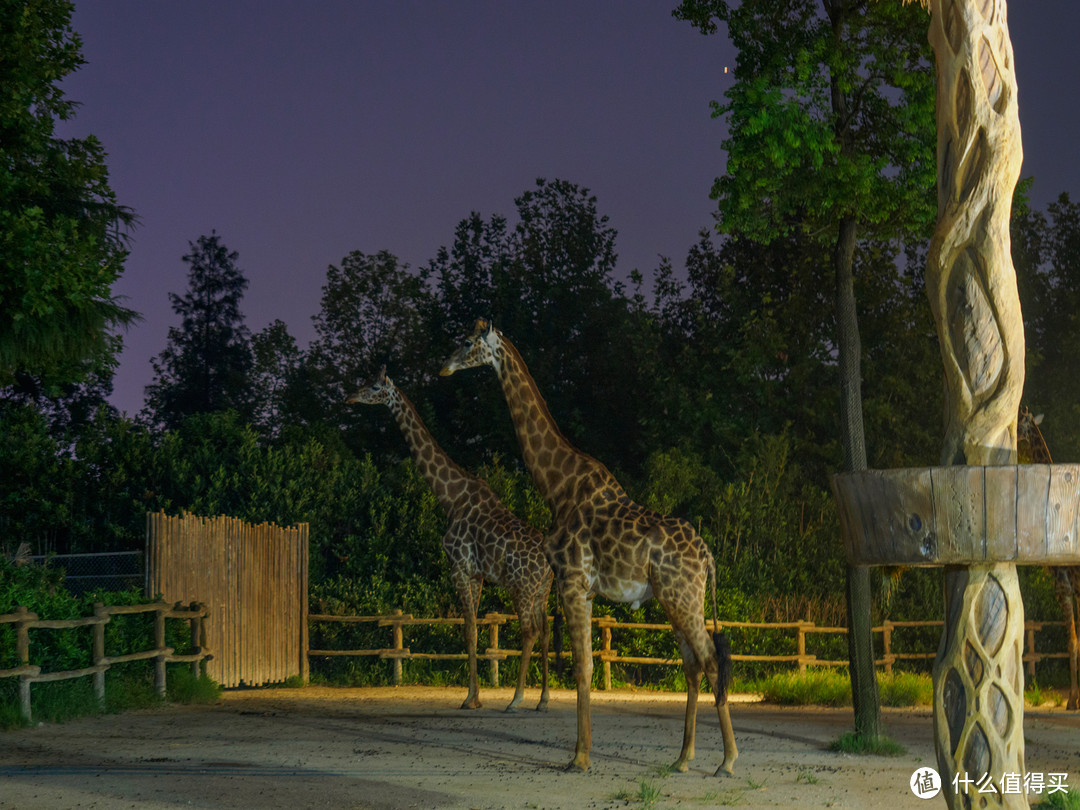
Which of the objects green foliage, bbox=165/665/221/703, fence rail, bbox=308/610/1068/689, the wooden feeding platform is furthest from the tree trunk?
green foliage, bbox=165/665/221/703

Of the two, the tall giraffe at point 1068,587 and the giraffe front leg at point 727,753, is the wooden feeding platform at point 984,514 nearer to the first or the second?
the giraffe front leg at point 727,753

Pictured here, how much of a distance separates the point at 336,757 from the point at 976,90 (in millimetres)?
6789

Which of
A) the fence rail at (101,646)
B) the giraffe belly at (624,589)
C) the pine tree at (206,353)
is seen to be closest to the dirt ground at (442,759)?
the fence rail at (101,646)

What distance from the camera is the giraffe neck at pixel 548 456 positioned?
938 centimetres

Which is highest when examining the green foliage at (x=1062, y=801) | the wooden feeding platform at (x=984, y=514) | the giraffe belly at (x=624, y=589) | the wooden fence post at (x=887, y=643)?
the wooden feeding platform at (x=984, y=514)

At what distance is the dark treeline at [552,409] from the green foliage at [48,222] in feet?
14.6

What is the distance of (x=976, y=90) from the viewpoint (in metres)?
4.46

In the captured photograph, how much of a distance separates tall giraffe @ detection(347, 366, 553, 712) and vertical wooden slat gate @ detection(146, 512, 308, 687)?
252cm

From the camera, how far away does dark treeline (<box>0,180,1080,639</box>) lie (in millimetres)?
17891

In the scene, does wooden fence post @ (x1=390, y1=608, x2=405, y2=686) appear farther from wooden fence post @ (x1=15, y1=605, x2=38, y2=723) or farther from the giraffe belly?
the giraffe belly

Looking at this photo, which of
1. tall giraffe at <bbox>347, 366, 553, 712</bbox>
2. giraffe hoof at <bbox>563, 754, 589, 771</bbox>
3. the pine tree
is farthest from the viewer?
the pine tree

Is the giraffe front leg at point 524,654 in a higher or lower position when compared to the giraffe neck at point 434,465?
lower

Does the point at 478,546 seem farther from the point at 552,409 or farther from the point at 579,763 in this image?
the point at 552,409

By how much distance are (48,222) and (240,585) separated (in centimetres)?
495
